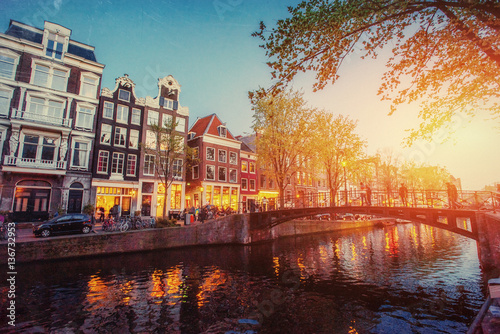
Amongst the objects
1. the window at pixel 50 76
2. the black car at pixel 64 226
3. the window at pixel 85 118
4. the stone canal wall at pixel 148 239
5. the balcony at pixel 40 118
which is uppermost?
the window at pixel 50 76

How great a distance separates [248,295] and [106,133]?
26.7 meters

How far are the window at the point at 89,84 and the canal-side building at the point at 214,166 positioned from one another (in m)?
14.3

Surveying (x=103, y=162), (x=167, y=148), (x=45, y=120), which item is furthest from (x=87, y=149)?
(x=167, y=148)

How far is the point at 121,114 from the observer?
2972 cm

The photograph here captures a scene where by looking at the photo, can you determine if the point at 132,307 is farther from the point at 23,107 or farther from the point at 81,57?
the point at 81,57

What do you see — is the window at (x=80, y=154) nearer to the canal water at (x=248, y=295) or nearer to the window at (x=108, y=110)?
the window at (x=108, y=110)

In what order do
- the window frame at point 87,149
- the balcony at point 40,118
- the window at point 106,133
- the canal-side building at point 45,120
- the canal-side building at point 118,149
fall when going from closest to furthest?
the canal-side building at point 45,120 < the balcony at point 40,118 < the window frame at point 87,149 < the canal-side building at point 118,149 < the window at point 106,133

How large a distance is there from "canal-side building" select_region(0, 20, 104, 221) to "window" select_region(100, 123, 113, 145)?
114 cm

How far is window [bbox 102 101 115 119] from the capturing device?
28.4 meters

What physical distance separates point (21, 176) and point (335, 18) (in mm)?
29719

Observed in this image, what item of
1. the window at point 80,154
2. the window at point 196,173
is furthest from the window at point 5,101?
the window at point 196,173

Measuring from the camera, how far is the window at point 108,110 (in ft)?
93.1

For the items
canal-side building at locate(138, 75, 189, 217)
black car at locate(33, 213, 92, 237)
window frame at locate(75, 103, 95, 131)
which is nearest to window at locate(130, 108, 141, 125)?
canal-side building at locate(138, 75, 189, 217)

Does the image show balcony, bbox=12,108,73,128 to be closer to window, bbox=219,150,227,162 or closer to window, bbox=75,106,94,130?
window, bbox=75,106,94,130
